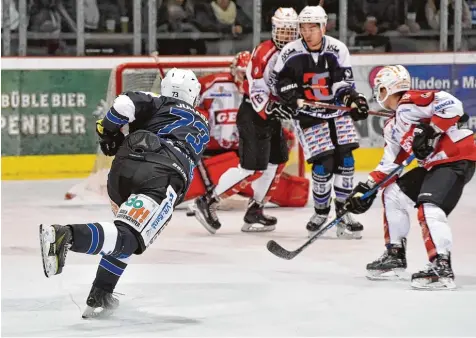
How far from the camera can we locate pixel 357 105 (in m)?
5.95

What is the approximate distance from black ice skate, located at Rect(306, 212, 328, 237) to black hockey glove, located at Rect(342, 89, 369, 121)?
1.87 ft

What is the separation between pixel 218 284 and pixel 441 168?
0.97 m

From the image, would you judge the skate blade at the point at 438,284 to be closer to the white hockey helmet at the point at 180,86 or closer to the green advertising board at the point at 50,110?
the white hockey helmet at the point at 180,86

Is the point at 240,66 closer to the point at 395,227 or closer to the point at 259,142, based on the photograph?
the point at 259,142

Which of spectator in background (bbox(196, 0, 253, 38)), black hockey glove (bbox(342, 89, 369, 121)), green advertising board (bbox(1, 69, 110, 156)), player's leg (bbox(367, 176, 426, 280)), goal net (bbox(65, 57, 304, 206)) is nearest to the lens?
player's leg (bbox(367, 176, 426, 280))

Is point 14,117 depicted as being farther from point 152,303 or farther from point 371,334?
point 371,334

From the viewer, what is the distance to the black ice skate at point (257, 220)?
6.36 m

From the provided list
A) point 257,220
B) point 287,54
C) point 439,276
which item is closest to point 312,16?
point 287,54

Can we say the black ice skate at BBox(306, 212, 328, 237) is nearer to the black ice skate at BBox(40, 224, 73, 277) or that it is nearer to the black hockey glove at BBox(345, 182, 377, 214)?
the black hockey glove at BBox(345, 182, 377, 214)

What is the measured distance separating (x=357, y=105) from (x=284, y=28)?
0.62m

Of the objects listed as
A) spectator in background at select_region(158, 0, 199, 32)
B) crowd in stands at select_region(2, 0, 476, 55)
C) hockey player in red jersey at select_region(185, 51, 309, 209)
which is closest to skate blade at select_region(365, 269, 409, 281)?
hockey player in red jersey at select_region(185, 51, 309, 209)

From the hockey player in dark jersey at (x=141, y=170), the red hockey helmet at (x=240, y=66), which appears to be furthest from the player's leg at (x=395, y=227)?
the red hockey helmet at (x=240, y=66)

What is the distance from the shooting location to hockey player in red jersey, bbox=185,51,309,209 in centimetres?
704

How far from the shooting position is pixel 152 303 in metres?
4.50
